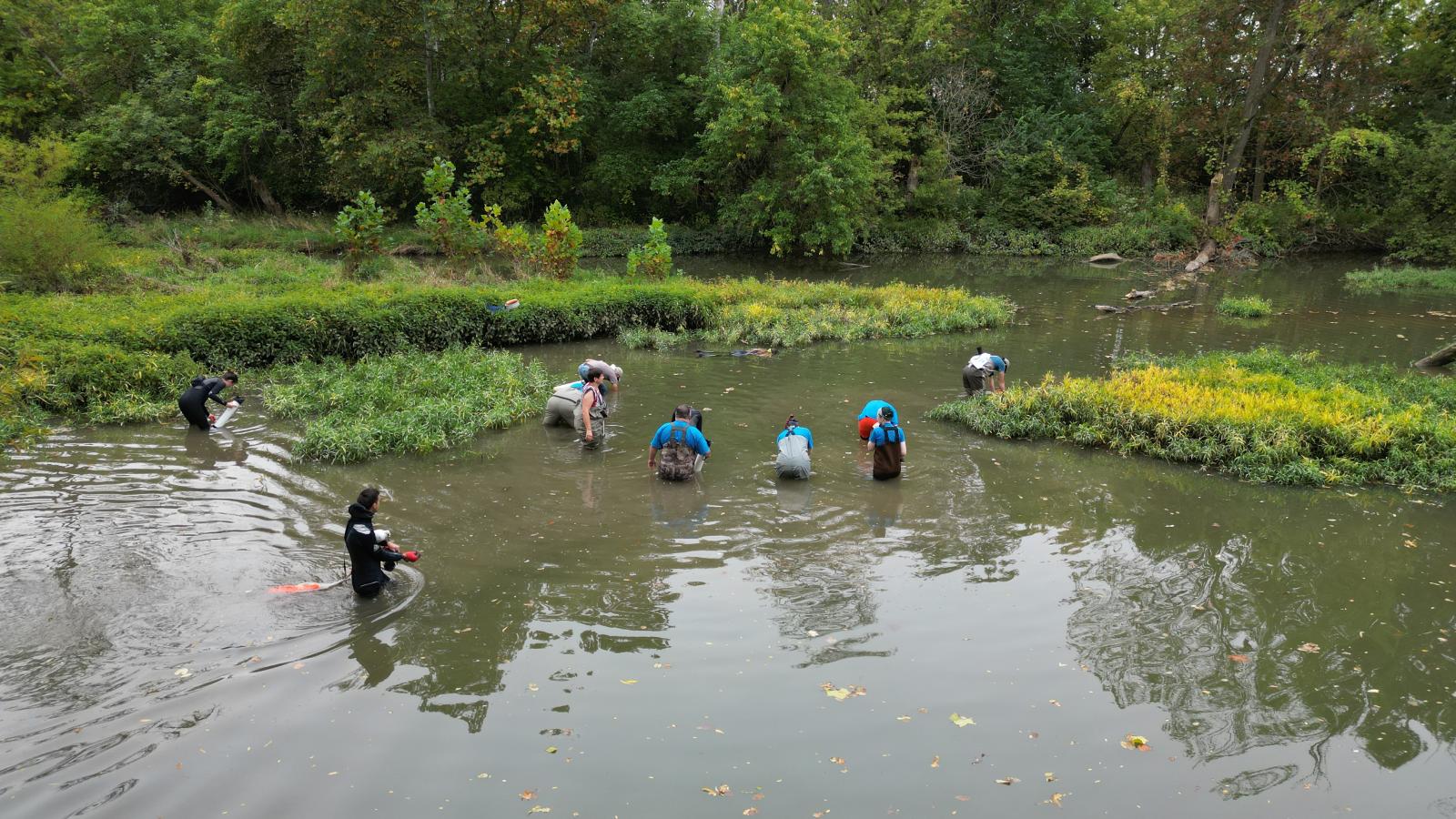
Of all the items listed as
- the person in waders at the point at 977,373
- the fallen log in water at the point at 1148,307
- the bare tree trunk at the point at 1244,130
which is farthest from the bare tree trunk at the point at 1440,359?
the bare tree trunk at the point at 1244,130

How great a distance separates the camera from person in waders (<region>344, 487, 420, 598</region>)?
7.69m

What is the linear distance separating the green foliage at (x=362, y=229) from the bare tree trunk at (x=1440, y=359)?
24.1m

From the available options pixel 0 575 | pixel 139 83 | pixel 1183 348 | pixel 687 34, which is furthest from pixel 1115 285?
pixel 139 83

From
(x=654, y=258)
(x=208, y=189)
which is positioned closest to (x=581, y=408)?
(x=654, y=258)

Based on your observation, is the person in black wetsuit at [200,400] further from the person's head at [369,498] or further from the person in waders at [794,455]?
the person in waders at [794,455]

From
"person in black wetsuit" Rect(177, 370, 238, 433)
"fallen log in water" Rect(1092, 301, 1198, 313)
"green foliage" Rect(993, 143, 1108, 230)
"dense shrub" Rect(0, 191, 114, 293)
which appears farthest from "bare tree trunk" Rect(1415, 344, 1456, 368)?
"dense shrub" Rect(0, 191, 114, 293)

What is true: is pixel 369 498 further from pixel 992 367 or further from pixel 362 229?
pixel 362 229

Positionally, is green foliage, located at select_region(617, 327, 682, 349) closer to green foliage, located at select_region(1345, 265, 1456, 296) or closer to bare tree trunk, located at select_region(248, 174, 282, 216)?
green foliage, located at select_region(1345, 265, 1456, 296)

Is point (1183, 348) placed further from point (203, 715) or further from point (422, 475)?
point (203, 715)

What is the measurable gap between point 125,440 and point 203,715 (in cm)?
799

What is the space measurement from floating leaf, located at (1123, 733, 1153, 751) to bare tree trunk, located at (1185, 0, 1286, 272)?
104ft

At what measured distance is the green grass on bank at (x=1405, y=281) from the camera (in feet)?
92.3

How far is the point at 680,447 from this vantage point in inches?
447

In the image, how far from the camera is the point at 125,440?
12375 mm
